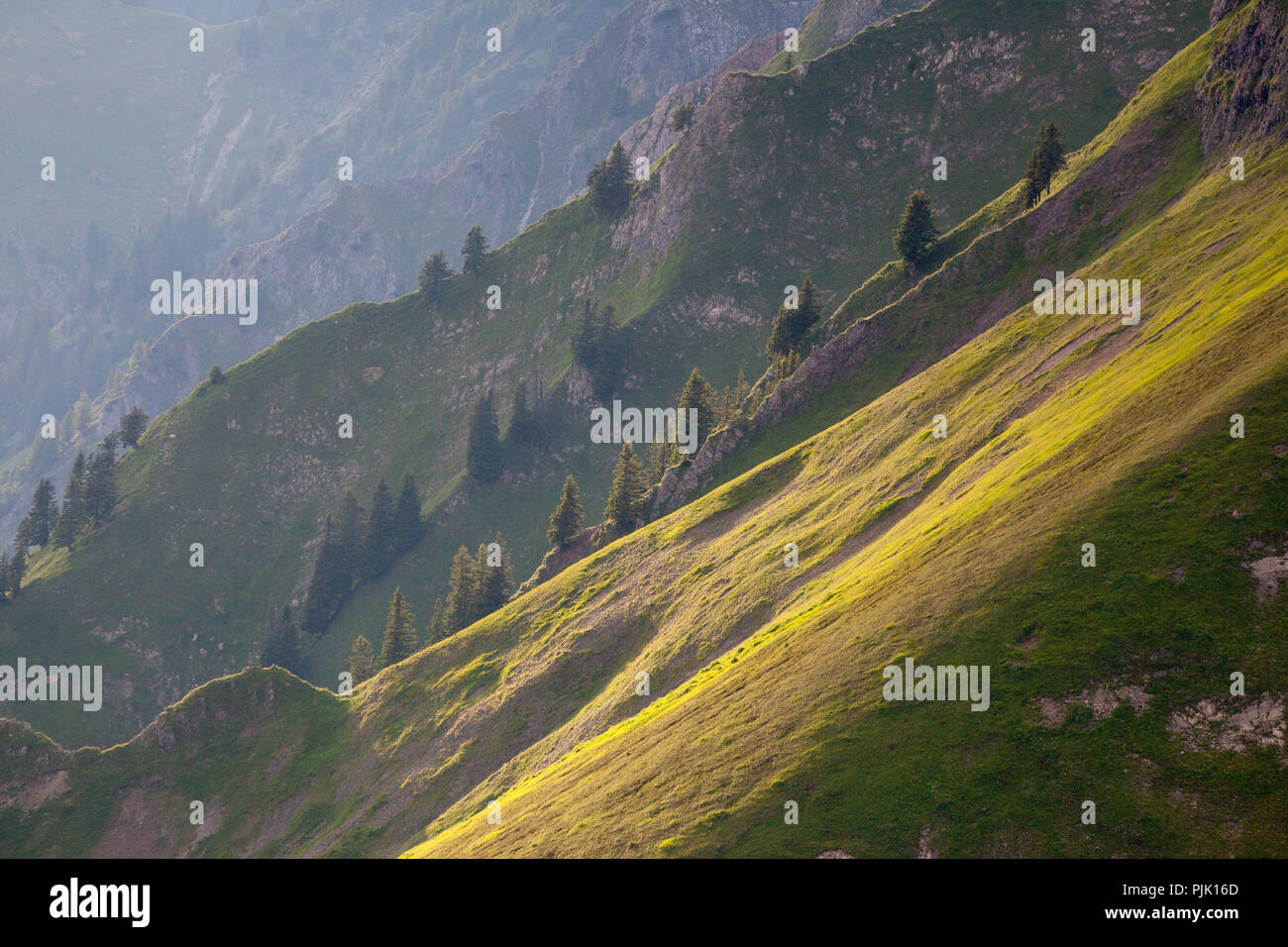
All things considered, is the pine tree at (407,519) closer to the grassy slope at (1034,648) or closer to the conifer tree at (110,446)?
the conifer tree at (110,446)

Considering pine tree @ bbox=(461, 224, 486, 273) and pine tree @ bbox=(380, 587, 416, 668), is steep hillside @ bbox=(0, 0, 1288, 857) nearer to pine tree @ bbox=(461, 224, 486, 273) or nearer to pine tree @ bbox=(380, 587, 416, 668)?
pine tree @ bbox=(380, 587, 416, 668)

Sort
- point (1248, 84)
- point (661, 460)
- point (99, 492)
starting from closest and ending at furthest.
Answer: point (1248, 84)
point (661, 460)
point (99, 492)

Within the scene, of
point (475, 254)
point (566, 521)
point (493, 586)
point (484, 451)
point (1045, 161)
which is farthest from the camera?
point (475, 254)

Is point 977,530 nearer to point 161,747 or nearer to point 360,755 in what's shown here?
point 360,755

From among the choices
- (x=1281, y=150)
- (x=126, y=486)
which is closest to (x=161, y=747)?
(x=126, y=486)

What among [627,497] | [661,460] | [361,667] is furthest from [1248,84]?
[361,667]

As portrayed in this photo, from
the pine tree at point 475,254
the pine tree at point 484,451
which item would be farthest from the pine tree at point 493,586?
the pine tree at point 475,254

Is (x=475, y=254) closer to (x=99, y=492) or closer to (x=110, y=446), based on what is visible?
(x=110, y=446)
